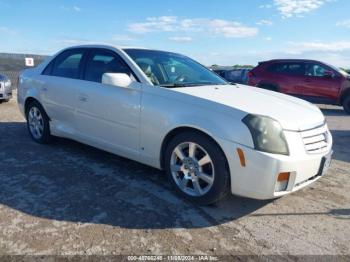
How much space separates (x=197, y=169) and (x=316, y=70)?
8.86 m

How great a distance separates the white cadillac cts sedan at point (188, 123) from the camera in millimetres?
2836

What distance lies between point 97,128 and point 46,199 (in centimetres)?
113

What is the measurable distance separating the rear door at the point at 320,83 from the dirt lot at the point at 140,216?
670cm

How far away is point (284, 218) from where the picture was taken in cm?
304

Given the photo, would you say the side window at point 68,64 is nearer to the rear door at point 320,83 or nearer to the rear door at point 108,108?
the rear door at point 108,108

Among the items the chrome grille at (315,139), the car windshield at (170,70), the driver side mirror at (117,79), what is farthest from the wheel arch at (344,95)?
the driver side mirror at (117,79)

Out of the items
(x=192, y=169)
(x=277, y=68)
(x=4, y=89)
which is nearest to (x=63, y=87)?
(x=192, y=169)

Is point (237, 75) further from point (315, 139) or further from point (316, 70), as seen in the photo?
point (315, 139)

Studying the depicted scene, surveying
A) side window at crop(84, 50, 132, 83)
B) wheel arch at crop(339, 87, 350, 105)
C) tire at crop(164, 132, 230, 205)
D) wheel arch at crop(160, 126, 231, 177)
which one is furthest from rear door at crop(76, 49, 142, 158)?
wheel arch at crop(339, 87, 350, 105)

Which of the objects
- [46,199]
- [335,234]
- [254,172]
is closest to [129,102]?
[46,199]

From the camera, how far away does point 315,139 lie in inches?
123

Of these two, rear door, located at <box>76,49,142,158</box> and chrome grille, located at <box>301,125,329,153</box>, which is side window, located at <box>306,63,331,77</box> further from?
rear door, located at <box>76,49,142,158</box>

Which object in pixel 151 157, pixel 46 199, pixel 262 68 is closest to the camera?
pixel 46 199

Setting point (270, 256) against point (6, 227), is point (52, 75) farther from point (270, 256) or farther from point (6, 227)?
point (270, 256)
